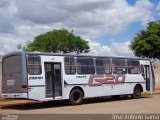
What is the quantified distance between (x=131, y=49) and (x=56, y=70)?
75.6 feet

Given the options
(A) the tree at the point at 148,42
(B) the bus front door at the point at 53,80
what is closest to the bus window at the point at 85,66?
(B) the bus front door at the point at 53,80

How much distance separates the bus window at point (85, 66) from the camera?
22617mm

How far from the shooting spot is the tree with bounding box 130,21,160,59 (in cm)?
4096

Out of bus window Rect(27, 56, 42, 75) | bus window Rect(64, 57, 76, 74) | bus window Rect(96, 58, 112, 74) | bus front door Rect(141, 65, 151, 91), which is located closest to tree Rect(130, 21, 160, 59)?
bus front door Rect(141, 65, 151, 91)

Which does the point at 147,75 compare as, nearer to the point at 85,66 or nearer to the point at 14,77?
the point at 85,66

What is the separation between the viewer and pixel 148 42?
41531 millimetres

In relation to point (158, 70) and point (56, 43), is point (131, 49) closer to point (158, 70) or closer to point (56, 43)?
point (158, 70)

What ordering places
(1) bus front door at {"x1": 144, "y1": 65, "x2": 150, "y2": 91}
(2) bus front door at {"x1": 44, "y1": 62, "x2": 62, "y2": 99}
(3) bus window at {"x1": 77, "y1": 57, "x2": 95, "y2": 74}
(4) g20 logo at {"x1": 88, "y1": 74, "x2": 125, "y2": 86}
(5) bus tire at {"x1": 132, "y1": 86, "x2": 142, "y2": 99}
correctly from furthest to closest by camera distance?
(1) bus front door at {"x1": 144, "y1": 65, "x2": 150, "y2": 91} < (5) bus tire at {"x1": 132, "y1": 86, "x2": 142, "y2": 99} < (4) g20 logo at {"x1": 88, "y1": 74, "x2": 125, "y2": 86} < (3) bus window at {"x1": 77, "y1": 57, "x2": 95, "y2": 74} < (2) bus front door at {"x1": 44, "y1": 62, "x2": 62, "y2": 99}

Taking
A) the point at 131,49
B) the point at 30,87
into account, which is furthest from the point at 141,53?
the point at 30,87

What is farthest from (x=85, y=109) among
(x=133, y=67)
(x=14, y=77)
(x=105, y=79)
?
(x=133, y=67)

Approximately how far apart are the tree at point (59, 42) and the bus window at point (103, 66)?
47851 millimetres

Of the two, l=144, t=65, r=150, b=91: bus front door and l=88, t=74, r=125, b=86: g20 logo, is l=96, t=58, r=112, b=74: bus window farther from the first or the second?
l=144, t=65, r=150, b=91: bus front door

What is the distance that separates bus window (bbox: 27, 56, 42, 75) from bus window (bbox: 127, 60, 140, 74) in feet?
25.5

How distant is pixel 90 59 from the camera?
2334cm
